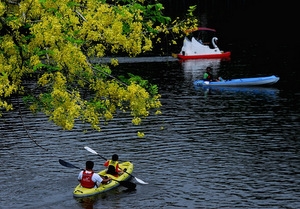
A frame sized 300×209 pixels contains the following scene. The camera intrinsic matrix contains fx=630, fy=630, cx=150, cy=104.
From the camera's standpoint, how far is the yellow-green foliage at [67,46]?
16.7 m

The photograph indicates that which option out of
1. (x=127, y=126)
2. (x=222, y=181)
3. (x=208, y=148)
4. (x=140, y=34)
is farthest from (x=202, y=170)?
(x=140, y=34)

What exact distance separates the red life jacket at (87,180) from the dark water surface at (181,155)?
671 millimetres

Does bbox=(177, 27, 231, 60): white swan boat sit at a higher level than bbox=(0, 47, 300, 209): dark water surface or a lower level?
higher

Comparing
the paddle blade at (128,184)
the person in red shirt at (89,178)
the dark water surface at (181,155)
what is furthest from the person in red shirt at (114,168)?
the person in red shirt at (89,178)

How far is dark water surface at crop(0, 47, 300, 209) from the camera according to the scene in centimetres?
2858

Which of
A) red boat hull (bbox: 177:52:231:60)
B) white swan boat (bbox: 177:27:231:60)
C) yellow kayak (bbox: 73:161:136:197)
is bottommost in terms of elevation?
yellow kayak (bbox: 73:161:136:197)

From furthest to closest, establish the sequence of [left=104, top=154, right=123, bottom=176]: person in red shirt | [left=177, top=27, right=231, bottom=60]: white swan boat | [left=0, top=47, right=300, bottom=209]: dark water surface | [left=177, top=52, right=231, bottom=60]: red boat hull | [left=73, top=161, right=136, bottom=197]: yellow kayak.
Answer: [left=177, top=27, right=231, bottom=60]: white swan boat
[left=177, top=52, right=231, bottom=60]: red boat hull
[left=104, top=154, right=123, bottom=176]: person in red shirt
[left=73, top=161, right=136, bottom=197]: yellow kayak
[left=0, top=47, right=300, bottom=209]: dark water surface

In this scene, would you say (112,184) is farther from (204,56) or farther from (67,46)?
(204,56)

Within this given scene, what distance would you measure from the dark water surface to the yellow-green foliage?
5.28ft

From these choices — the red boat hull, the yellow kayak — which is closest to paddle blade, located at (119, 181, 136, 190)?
the yellow kayak

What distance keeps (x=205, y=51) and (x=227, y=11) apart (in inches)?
2261

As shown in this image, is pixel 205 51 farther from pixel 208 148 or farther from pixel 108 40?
pixel 108 40

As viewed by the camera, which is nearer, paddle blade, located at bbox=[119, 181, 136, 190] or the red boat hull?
paddle blade, located at bbox=[119, 181, 136, 190]

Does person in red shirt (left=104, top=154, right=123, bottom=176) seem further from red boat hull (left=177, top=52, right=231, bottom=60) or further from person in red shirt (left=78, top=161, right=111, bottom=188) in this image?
red boat hull (left=177, top=52, right=231, bottom=60)
